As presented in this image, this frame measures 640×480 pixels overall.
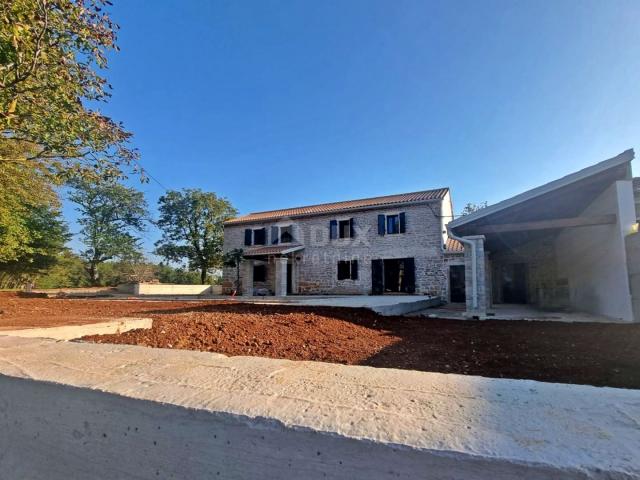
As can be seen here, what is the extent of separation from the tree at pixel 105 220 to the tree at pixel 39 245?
368cm

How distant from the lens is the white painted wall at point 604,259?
6.39m

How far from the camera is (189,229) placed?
987 inches

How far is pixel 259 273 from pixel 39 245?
12219 mm

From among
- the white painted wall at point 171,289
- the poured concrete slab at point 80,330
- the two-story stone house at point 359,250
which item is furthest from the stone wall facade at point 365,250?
the poured concrete slab at point 80,330

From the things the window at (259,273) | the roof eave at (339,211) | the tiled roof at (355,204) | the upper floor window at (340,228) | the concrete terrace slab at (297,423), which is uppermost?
the tiled roof at (355,204)

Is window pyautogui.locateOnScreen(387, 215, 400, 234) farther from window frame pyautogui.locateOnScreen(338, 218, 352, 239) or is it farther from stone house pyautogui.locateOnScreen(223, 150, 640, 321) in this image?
window frame pyautogui.locateOnScreen(338, 218, 352, 239)

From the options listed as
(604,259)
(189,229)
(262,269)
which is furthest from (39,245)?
(604,259)

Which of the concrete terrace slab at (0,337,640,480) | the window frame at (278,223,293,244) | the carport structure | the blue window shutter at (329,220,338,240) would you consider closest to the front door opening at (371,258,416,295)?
the blue window shutter at (329,220,338,240)

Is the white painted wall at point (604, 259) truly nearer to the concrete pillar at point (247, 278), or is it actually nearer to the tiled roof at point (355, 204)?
the tiled roof at point (355, 204)

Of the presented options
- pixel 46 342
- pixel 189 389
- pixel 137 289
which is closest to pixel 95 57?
pixel 46 342

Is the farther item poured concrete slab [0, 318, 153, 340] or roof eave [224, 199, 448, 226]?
roof eave [224, 199, 448, 226]

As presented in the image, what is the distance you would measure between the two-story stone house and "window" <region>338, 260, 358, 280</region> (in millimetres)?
54

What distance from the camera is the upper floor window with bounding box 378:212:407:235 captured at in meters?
16.4

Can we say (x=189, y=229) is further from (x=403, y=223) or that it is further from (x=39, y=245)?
(x=403, y=223)
